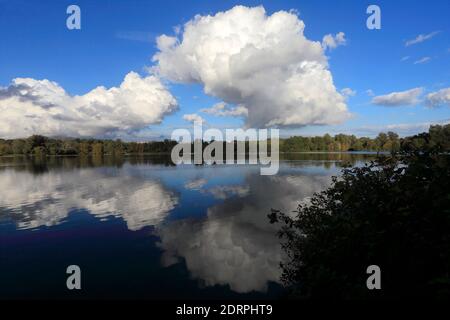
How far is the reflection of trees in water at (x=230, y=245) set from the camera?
586 inches

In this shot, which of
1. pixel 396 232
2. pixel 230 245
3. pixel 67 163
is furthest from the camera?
pixel 67 163

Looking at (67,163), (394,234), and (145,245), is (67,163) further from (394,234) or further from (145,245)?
(394,234)

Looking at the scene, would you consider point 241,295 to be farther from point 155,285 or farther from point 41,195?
point 41,195

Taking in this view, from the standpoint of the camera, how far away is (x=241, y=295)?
13.2 meters

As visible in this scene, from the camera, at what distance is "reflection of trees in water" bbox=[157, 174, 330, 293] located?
14891 mm

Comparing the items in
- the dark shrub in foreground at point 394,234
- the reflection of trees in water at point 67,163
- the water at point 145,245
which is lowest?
the water at point 145,245

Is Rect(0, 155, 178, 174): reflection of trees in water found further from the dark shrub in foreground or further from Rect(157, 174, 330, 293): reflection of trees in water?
the dark shrub in foreground

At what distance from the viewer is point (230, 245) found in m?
19.3

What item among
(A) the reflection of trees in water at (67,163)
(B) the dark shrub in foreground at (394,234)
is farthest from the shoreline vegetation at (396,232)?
(A) the reflection of trees in water at (67,163)

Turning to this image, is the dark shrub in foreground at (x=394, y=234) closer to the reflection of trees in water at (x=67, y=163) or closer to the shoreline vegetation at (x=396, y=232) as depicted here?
the shoreline vegetation at (x=396, y=232)

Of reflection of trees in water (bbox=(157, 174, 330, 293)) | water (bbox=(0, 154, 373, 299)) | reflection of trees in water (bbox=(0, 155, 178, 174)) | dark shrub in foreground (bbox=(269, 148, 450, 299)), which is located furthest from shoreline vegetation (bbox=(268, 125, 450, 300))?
reflection of trees in water (bbox=(0, 155, 178, 174))

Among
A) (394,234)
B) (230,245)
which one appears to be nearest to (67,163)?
Answer: (230,245)
